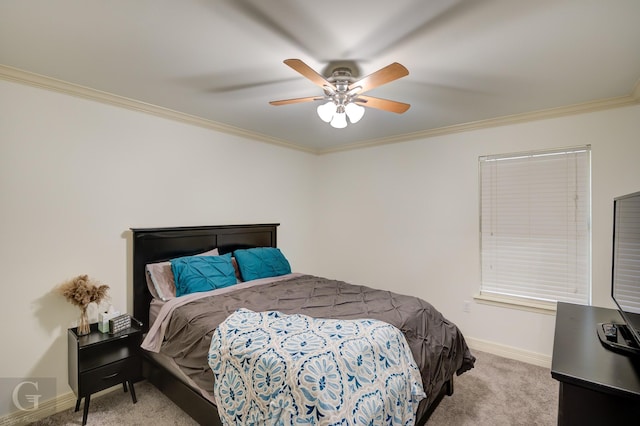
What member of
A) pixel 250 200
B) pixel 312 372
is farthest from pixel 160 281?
pixel 312 372

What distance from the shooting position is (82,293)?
224 cm

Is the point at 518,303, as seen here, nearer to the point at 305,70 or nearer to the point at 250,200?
the point at 305,70

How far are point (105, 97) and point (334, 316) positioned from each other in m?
2.57

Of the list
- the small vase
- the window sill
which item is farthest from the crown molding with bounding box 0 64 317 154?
the window sill

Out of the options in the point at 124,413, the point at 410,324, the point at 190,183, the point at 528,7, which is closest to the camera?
the point at 528,7

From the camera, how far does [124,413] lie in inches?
87.0

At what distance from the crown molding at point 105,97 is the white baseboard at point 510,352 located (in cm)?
356

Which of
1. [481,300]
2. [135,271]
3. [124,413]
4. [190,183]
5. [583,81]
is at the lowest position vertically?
[124,413]

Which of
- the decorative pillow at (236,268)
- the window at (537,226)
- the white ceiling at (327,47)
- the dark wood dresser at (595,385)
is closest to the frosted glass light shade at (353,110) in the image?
the white ceiling at (327,47)

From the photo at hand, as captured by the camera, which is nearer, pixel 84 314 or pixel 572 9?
pixel 572 9

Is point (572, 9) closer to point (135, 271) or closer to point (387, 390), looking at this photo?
point (387, 390)

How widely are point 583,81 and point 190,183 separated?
354 centimetres

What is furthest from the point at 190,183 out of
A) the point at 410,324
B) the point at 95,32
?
the point at 410,324

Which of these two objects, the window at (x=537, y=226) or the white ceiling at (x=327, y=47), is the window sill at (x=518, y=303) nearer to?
→ the window at (x=537, y=226)
